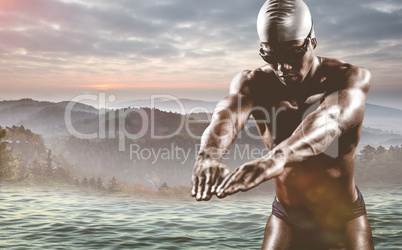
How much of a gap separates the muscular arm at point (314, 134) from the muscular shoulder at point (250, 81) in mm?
831

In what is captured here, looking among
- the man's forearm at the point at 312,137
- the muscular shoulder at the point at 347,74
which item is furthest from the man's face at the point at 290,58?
the man's forearm at the point at 312,137

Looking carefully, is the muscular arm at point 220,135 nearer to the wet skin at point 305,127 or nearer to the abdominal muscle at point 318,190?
the wet skin at point 305,127

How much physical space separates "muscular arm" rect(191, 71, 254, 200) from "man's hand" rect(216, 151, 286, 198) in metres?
0.18

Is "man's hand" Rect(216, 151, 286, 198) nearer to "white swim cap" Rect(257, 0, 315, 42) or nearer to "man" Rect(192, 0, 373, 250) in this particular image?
"man" Rect(192, 0, 373, 250)

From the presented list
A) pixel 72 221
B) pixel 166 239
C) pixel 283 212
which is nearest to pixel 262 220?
pixel 166 239

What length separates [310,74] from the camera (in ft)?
15.8

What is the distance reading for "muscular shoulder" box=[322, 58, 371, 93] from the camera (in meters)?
4.54

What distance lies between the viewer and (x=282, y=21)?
4031 millimetres

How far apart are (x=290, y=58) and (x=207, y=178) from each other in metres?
1.52

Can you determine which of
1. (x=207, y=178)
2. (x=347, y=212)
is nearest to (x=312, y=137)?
(x=207, y=178)

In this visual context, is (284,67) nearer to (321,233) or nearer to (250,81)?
(250,81)

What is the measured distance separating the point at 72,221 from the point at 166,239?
7.17m

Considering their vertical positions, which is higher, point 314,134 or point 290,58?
point 290,58

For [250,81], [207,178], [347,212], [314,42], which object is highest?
[314,42]
